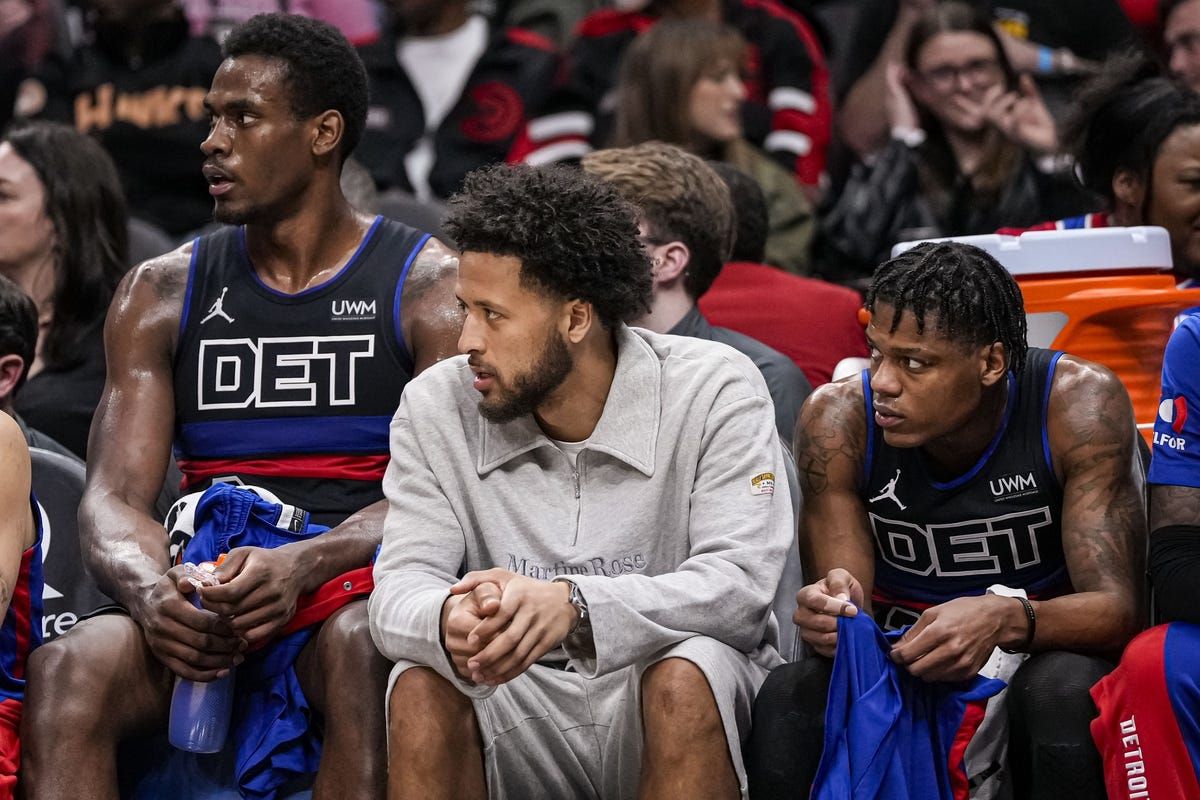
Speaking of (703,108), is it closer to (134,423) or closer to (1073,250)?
(1073,250)

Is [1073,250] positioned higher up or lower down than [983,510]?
higher up

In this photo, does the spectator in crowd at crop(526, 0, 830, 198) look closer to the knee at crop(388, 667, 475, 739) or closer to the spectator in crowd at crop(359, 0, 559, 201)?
the spectator in crowd at crop(359, 0, 559, 201)

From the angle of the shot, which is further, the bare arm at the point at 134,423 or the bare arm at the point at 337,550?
the bare arm at the point at 134,423

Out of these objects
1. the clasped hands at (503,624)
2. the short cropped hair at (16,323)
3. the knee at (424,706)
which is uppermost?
the short cropped hair at (16,323)

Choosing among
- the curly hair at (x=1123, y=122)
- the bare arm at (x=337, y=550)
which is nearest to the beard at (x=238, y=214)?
the bare arm at (x=337, y=550)

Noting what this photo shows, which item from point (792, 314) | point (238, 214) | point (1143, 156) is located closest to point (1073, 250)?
point (1143, 156)

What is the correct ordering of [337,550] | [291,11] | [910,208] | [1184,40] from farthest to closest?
[291,11] < [910,208] < [1184,40] < [337,550]

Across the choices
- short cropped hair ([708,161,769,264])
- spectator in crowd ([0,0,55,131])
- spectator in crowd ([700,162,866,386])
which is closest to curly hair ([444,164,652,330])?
spectator in crowd ([700,162,866,386])

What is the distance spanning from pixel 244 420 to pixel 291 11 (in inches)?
128

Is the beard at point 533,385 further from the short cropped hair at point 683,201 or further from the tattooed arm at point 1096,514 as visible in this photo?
the short cropped hair at point 683,201

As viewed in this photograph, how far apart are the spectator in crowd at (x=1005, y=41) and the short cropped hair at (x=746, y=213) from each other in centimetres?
150

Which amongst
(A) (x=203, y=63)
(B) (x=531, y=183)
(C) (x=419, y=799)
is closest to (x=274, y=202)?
(B) (x=531, y=183)

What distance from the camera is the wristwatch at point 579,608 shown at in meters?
3.10

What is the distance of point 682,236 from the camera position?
15.0ft
